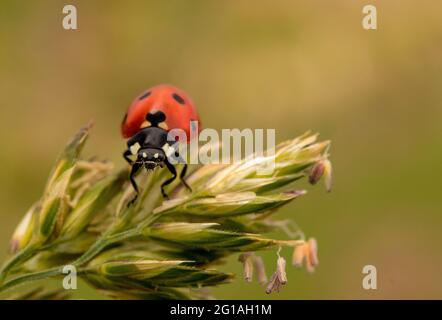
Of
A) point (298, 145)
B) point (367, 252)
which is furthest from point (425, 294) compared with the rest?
point (298, 145)

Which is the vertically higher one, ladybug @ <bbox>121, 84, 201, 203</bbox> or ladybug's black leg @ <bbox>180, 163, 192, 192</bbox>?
ladybug @ <bbox>121, 84, 201, 203</bbox>

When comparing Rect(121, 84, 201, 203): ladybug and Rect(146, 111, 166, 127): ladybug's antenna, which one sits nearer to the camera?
Rect(121, 84, 201, 203): ladybug

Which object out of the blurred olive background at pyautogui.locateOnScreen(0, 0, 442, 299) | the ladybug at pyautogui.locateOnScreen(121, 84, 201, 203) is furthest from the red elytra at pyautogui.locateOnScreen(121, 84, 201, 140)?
the blurred olive background at pyautogui.locateOnScreen(0, 0, 442, 299)

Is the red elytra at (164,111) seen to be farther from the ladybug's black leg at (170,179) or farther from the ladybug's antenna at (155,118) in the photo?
the ladybug's black leg at (170,179)

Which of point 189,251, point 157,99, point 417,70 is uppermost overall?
point 417,70

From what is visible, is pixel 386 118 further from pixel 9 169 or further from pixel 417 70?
pixel 9 169

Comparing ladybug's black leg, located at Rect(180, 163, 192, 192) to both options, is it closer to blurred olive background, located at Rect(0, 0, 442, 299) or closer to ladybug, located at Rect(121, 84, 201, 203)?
ladybug, located at Rect(121, 84, 201, 203)
